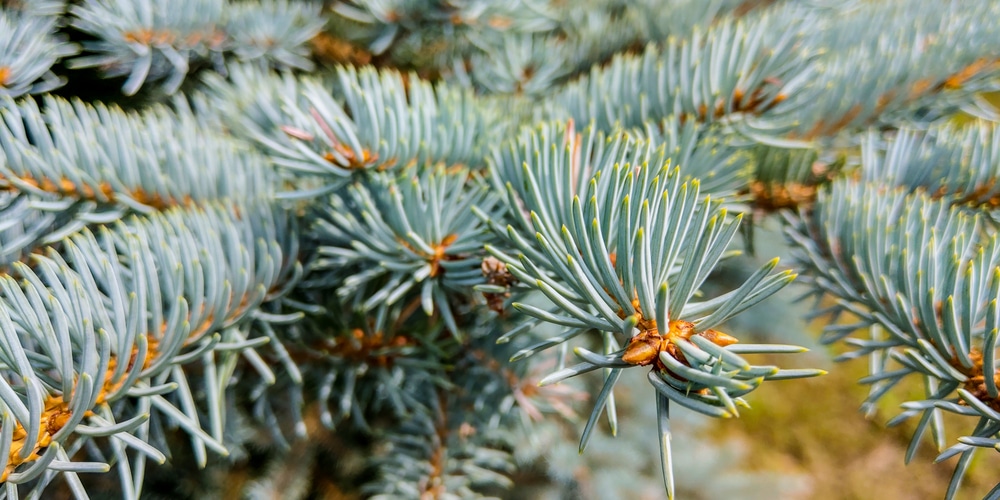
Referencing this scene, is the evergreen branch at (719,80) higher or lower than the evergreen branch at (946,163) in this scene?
higher

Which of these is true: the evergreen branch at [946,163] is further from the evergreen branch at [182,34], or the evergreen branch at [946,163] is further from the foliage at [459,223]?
the evergreen branch at [182,34]

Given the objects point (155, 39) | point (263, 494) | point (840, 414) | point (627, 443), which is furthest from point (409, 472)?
point (840, 414)

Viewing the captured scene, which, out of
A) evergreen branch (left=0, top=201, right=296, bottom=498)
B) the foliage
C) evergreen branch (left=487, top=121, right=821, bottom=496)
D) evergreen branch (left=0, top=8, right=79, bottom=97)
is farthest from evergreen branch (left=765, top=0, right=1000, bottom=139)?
evergreen branch (left=0, top=8, right=79, bottom=97)

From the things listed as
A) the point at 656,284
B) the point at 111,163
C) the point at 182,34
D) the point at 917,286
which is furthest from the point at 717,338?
the point at 182,34

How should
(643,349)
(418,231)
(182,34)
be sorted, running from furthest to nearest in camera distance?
(182,34)
(418,231)
(643,349)

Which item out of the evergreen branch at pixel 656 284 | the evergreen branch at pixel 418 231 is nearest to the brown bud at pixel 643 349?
the evergreen branch at pixel 656 284

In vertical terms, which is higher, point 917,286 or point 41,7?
point 41,7

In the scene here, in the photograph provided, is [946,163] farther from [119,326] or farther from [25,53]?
[25,53]
